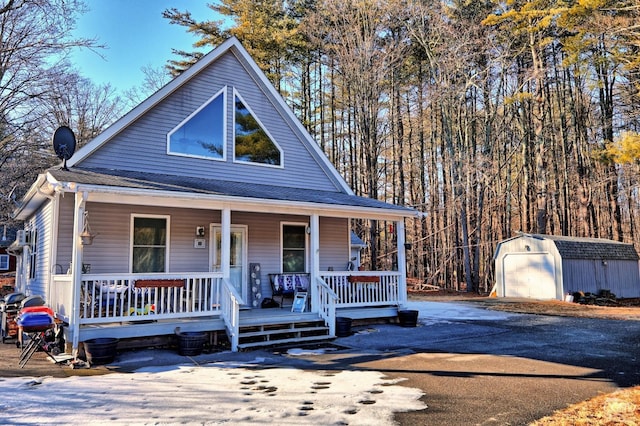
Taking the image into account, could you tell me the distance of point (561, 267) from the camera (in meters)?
18.7

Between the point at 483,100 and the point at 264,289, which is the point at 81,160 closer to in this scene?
the point at 264,289

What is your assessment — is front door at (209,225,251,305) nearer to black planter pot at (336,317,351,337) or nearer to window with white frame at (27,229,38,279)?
black planter pot at (336,317,351,337)

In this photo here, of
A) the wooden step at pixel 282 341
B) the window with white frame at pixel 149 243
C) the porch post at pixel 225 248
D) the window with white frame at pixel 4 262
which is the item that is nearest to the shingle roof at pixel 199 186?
the porch post at pixel 225 248

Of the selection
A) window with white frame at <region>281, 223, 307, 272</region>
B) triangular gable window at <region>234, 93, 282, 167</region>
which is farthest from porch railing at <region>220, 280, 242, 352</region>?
triangular gable window at <region>234, 93, 282, 167</region>

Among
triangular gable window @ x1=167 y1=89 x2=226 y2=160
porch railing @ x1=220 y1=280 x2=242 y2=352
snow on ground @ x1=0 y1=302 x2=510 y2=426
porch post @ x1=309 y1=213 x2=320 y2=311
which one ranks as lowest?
snow on ground @ x1=0 y1=302 x2=510 y2=426

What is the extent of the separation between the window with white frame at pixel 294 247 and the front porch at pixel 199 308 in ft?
4.87

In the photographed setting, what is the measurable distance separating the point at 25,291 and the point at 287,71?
18810mm

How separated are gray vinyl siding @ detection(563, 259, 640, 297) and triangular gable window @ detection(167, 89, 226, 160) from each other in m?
15.1

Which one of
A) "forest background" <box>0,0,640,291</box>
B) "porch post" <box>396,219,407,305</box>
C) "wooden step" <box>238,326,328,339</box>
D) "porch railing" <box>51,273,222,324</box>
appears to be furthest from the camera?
"forest background" <box>0,0,640,291</box>

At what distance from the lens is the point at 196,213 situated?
34.8 ft

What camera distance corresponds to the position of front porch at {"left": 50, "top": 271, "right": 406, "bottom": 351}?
304 inches

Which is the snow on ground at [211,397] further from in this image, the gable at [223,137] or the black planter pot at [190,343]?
the gable at [223,137]

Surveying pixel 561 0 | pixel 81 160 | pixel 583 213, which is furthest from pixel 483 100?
pixel 81 160

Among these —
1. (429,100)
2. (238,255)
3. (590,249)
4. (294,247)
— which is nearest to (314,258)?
(294,247)
